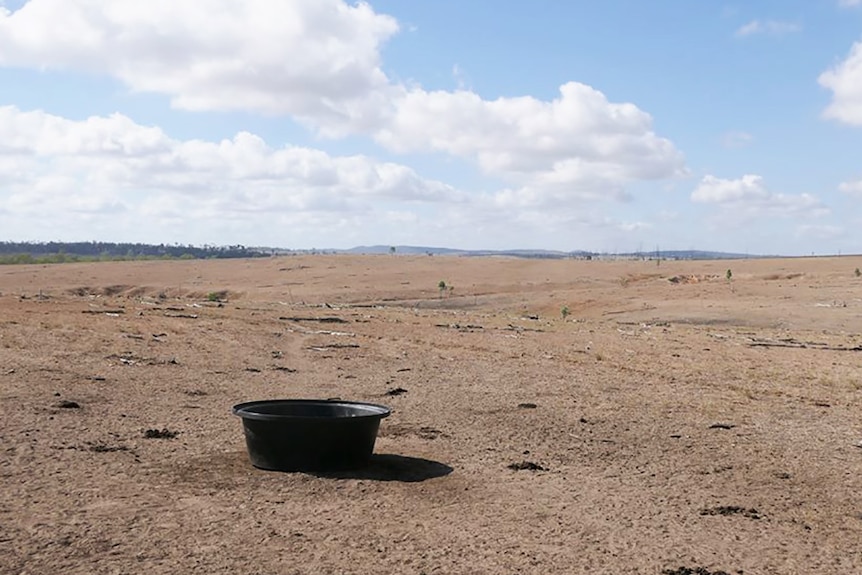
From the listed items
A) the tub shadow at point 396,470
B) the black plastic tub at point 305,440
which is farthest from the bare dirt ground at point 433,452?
the black plastic tub at point 305,440

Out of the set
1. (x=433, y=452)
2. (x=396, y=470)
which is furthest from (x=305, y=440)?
(x=433, y=452)

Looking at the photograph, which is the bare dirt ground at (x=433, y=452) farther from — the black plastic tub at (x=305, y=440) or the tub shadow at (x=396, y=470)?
the black plastic tub at (x=305, y=440)

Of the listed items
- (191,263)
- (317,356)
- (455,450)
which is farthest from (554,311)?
(191,263)

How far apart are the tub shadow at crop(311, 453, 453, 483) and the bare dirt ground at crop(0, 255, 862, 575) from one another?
0.14 ft

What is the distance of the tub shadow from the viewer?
8.48m

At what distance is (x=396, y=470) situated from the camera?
8805 mm

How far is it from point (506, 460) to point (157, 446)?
11.0 feet

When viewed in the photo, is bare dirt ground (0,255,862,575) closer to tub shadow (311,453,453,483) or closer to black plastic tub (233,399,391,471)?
tub shadow (311,453,453,483)

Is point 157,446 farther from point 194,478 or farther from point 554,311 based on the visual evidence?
point 554,311

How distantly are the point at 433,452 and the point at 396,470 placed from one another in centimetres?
98

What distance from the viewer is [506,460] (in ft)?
30.8

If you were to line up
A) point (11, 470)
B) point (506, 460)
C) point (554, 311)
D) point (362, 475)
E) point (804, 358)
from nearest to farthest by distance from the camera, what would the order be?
point (11, 470)
point (362, 475)
point (506, 460)
point (804, 358)
point (554, 311)

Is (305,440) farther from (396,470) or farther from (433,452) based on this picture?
(433,452)

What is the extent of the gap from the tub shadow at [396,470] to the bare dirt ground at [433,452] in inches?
1.7
